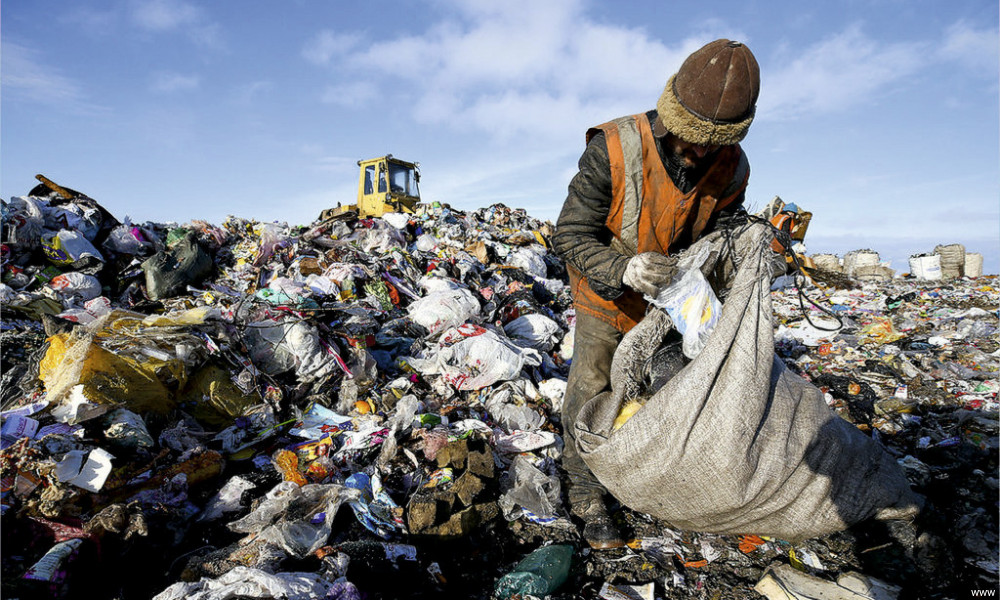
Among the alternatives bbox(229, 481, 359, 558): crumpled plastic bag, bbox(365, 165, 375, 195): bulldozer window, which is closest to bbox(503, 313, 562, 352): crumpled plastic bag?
bbox(229, 481, 359, 558): crumpled plastic bag

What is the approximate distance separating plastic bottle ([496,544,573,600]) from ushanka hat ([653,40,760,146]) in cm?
157

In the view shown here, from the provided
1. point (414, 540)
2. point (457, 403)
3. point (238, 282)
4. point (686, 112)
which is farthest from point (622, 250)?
point (238, 282)

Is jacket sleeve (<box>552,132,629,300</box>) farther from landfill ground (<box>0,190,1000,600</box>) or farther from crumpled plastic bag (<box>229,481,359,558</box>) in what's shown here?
crumpled plastic bag (<box>229,481,359,558</box>)

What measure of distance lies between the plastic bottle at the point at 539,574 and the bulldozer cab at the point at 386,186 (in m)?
9.48

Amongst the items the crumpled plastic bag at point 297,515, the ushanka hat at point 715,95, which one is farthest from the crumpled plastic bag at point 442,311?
the ushanka hat at point 715,95

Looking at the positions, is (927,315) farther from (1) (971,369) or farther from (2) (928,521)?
(2) (928,521)

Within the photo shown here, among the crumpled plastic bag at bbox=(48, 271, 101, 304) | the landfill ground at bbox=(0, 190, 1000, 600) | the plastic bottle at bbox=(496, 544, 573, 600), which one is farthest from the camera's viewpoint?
the crumpled plastic bag at bbox=(48, 271, 101, 304)

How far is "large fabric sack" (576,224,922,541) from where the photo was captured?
61.7 inches

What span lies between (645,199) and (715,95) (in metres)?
0.43

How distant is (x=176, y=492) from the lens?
230 cm

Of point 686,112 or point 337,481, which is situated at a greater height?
point 686,112

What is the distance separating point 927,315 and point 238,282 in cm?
838

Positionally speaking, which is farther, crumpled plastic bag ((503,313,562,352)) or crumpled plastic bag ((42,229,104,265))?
crumpled plastic bag ((42,229,104,265))

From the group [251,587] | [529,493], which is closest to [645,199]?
[529,493]
